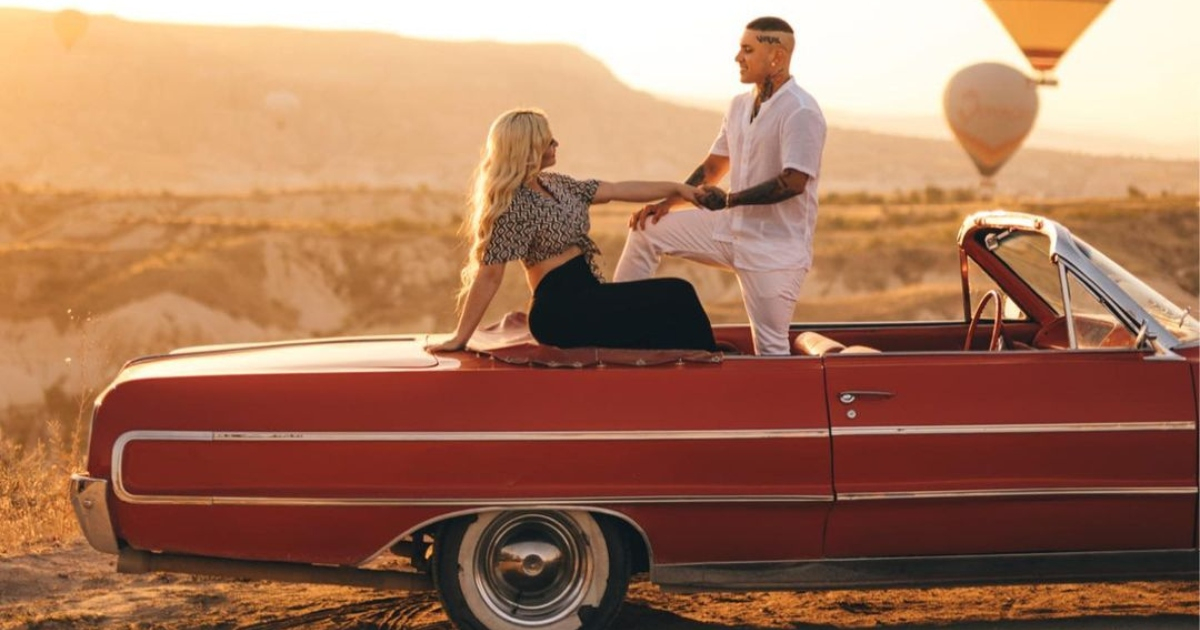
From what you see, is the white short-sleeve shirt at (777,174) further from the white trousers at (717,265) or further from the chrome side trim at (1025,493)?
the chrome side trim at (1025,493)

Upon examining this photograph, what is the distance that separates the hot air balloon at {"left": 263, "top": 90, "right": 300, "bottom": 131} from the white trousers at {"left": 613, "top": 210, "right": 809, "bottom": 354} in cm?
11400

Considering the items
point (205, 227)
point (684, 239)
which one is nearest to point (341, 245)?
point (205, 227)

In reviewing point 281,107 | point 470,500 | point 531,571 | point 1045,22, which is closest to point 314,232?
point 1045,22

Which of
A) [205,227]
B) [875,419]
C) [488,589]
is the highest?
[205,227]

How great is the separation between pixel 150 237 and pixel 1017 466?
39.2 meters

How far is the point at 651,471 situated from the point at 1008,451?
3.79ft

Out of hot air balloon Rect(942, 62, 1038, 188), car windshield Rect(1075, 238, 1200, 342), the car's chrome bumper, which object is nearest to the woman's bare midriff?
the car's chrome bumper

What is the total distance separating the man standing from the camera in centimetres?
694

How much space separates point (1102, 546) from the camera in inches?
243

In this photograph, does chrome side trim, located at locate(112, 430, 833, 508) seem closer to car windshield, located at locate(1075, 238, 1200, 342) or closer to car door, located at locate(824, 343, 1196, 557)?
car door, located at locate(824, 343, 1196, 557)

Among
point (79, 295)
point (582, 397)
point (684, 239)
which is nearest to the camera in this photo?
point (582, 397)

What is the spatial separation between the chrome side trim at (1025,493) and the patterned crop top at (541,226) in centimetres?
125

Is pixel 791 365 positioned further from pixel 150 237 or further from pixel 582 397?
pixel 150 237

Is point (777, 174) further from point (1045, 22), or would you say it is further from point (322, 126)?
point (322, 126)
